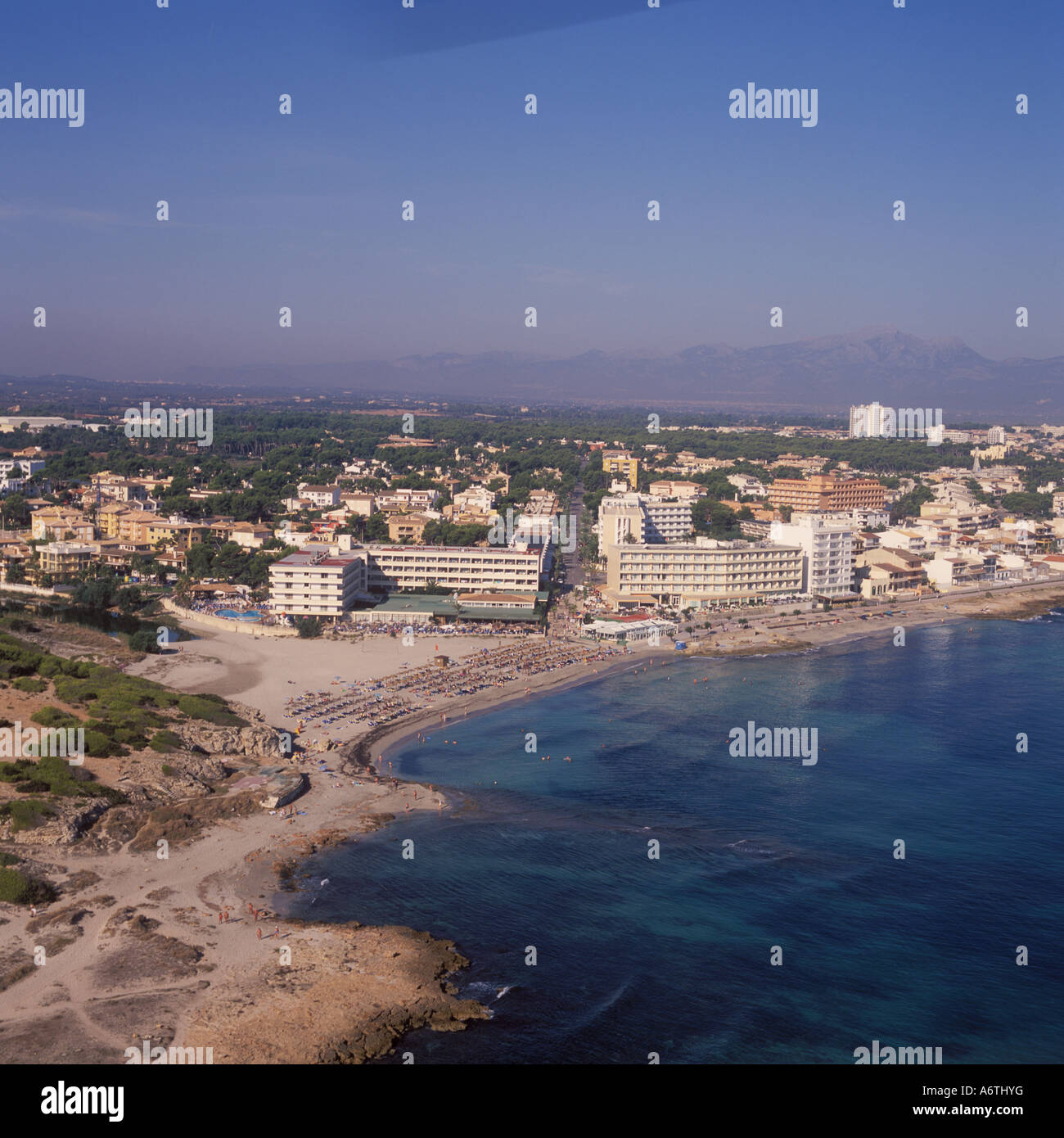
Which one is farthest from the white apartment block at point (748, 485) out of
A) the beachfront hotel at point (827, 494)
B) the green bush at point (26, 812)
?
the green bush at point (26, 812)

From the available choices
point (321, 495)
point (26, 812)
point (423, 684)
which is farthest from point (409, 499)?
point (26, 812)

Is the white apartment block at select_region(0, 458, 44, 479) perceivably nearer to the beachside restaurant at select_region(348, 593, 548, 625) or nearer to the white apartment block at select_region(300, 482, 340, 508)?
the white apartment block at select_region(300, 482, 340, 508)

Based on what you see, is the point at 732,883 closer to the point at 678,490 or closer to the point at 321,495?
the point at 321,495

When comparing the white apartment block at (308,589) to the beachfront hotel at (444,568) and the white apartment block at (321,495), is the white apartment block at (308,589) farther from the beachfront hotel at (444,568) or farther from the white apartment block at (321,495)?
the white apartment block at (321,495)

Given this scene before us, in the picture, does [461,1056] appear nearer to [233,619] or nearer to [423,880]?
[423,880]

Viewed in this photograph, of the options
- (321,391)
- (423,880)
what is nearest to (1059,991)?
(423,880)

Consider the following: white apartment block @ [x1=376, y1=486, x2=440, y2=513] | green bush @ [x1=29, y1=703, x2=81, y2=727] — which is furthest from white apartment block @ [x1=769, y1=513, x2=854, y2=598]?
green bush @ [x1=29, y1=703, x2=81, y2=727]
